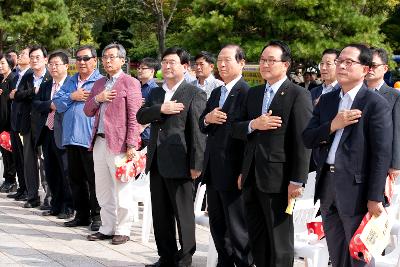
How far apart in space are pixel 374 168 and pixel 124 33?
33672mm

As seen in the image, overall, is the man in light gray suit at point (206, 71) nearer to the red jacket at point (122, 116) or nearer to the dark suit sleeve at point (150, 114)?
the red jacket at point (122, 116)

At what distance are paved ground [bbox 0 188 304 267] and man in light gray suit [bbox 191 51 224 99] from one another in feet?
5.75

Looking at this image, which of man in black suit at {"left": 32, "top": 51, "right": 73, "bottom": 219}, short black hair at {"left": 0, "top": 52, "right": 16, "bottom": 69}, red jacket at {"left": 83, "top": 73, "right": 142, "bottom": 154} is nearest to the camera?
red jacket at {"left": 83, "top": 73, "right": 142, "bottom": 154}

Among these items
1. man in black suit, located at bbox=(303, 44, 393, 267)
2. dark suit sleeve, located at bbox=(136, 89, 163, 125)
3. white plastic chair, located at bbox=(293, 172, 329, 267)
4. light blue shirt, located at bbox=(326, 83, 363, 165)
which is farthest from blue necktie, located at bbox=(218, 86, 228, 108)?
light blue shirt, located at bbox=(326, 83, 363, 165)

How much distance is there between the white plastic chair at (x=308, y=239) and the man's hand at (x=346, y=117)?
127cm

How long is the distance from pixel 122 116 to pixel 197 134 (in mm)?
1266

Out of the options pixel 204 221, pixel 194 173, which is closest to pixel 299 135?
pixel 194 173

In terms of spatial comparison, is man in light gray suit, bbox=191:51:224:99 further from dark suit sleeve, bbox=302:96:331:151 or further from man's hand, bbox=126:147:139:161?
dark suit sleeve, bbox=302:96:331:151

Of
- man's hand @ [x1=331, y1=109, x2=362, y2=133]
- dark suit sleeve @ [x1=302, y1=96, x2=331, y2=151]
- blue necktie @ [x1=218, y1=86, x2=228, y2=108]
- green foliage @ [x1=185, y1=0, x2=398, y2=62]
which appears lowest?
dark suit sleeve @ [x1=302, y1=96, x2=331, y2=151]

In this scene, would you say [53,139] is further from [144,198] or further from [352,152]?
[352,152]

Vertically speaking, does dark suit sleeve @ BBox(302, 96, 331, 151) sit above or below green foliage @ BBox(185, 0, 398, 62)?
below

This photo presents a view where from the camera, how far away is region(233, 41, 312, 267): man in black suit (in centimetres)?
504

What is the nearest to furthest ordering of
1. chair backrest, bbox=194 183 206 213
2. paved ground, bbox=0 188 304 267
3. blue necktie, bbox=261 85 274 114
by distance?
blue necktie, bbox=261 85 274 114
paved ground, bbox=0 188 304 267
chair backrest, bbox=194 183 206 213

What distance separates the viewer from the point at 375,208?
4.38 meters
